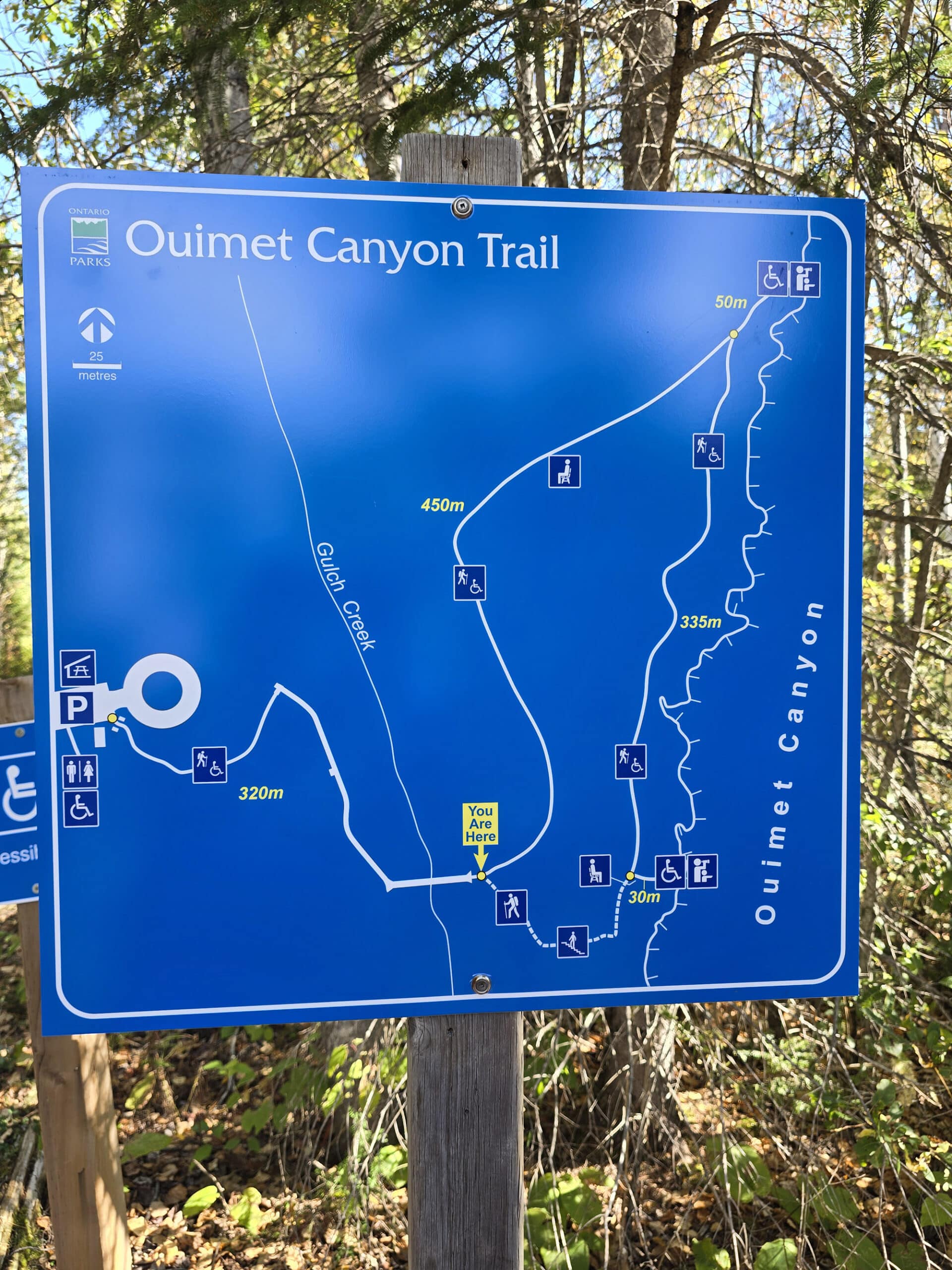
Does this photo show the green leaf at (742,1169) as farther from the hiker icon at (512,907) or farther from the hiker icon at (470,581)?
the hiker icon at (470,581)

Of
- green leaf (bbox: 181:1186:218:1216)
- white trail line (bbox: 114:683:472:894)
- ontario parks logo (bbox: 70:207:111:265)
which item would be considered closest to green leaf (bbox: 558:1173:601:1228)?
green leaf (bbox: 181:1186:218:1216)

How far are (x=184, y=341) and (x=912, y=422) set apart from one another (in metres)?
3.10

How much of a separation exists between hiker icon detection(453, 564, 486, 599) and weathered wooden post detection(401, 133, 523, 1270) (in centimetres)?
71

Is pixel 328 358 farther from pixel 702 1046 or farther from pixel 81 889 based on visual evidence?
pixel 702 1046

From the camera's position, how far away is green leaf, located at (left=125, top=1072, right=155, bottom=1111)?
361cm

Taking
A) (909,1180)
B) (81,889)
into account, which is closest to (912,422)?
(909,1180)

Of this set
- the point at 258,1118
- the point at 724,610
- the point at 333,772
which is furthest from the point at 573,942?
the point at 258,1118

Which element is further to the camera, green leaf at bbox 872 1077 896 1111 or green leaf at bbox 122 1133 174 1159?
green leaf at bbox 122 1133 174 1159

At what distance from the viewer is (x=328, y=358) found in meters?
1.54

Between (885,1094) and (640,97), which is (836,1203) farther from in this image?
(640,97)

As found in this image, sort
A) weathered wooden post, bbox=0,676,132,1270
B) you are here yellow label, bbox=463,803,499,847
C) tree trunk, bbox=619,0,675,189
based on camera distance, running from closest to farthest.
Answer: you are here yellow label, bbox=463,803,499,847 < weathered wooden post, bbox=0,676,132,1270 < tree trunk, bbox=619,0,675,189

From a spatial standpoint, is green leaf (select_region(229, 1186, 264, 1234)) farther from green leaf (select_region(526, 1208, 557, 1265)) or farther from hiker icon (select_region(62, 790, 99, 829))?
hiker icon (select_region(62, 790, 99, 829))

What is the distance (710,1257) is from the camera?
263 cm

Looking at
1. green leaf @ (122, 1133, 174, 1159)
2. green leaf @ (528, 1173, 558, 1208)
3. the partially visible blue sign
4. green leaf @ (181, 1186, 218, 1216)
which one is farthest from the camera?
green leaf @ (122, 1133, 174, 1159)
